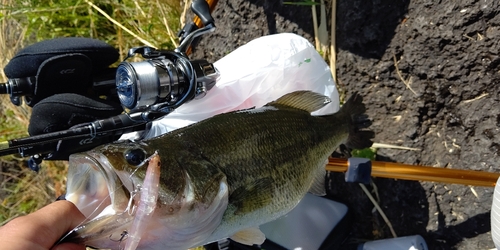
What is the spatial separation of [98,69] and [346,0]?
150cm

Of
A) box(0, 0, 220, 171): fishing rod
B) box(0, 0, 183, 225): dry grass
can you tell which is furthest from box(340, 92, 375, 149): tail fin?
box(0, 0, 183, 225): dry grass

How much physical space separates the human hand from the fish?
0.11 feet

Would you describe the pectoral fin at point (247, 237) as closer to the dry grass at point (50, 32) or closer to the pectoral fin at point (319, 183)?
the pectoral fin at point (319, 183)

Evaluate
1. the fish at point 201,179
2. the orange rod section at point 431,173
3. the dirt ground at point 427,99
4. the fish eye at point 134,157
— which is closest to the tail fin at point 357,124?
the orange rod section at point 431,173

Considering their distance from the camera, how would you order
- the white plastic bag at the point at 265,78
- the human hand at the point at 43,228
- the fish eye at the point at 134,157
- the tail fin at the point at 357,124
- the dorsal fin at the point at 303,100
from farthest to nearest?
the white plastic bag at the point at 265,78 → the tail fin at the point at 357,124 → the dorsal fin at the point at 303,100 → the fish eye at the point at 134,157 → the human hand at the point at 43,228

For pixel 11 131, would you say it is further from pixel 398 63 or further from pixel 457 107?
pixel 457 107

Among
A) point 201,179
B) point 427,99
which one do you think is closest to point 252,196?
point 201,179

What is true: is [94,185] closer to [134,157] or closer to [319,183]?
[134,157]

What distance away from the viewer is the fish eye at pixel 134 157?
4.10 feet

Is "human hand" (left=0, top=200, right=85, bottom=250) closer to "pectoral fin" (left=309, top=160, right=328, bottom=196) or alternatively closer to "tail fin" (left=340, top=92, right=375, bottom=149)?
"pectoral fin" (left=309, top=160, right=328, bottom=196)

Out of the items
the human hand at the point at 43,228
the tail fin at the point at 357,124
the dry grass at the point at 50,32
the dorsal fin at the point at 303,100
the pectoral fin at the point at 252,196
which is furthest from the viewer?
the dry grass at the point at 50,32

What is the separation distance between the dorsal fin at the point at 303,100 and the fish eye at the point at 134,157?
2.44ft

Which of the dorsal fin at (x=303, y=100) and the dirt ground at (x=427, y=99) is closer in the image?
the dorsal fin at (x=303, y=100)

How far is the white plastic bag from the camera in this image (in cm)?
244
